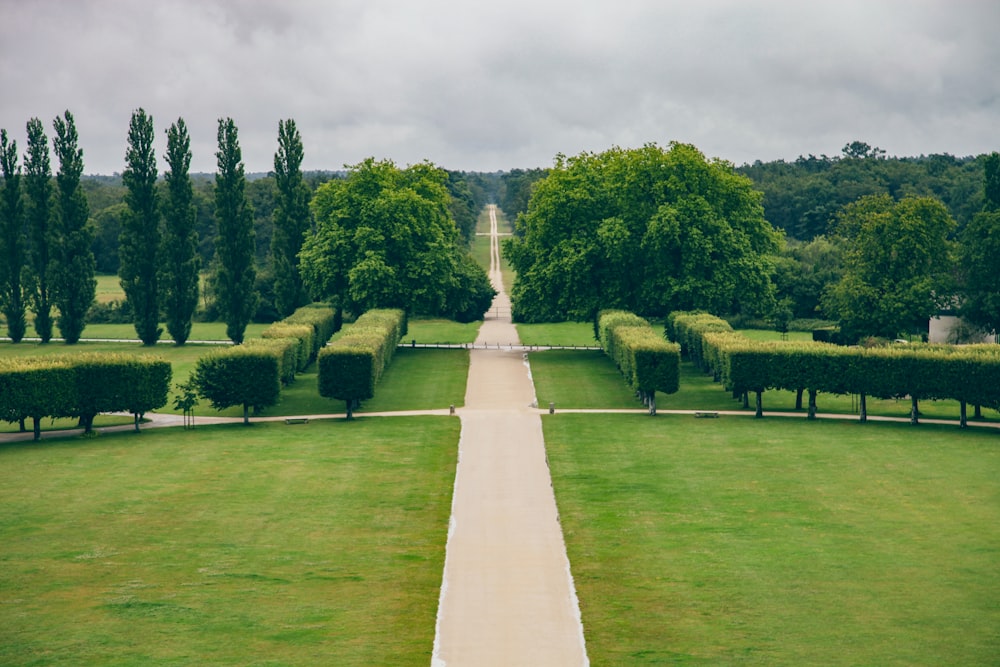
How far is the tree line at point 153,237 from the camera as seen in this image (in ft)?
309

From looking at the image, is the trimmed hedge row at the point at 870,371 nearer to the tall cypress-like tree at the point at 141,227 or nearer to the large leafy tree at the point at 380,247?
the large leafy tree at the point at 380,247

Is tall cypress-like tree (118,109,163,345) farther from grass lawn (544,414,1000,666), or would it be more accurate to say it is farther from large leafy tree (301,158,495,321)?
grass lawn (544,414,1000,666)

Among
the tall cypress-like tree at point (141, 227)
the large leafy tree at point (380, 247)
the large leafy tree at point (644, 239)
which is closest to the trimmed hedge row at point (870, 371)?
the large leafy tree at point (644, 239)

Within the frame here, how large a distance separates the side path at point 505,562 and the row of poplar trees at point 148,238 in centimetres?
4301

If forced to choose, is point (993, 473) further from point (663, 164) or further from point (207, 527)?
point (663, 164)

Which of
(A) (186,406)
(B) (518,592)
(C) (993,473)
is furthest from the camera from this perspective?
(A) (186,406)

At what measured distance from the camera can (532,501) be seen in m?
41.8

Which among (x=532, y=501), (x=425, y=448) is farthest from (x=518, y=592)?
(x=425, y=448)

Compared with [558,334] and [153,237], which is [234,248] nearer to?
[153,237]

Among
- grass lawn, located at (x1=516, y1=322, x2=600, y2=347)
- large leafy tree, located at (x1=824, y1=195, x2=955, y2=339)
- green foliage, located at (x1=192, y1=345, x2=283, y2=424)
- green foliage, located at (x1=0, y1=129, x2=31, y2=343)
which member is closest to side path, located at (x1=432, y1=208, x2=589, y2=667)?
green foliage, located at (x1=192, y1=345, x2=283, y2=424)

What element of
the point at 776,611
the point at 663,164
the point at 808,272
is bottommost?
the point at 776,611

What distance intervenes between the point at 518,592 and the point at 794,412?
3524 cm

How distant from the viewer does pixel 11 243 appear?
329ft

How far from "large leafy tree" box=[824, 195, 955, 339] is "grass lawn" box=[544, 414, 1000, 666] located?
2543 centimetres
